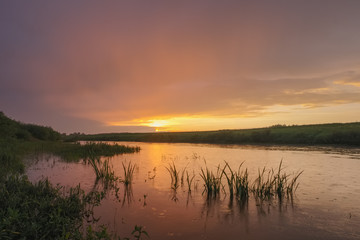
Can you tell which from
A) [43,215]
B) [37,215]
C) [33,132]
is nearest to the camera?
[37,215]

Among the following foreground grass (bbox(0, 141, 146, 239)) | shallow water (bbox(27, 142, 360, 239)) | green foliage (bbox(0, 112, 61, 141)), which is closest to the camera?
foreground grass (bbox(0, 141, 146, 239))

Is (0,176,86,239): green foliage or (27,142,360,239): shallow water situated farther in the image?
(27,142,360,239): shallow water

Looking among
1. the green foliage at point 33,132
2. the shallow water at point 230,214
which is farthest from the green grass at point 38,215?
the green foliage at point 33,132

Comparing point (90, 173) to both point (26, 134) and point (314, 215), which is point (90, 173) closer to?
point (314, 215)

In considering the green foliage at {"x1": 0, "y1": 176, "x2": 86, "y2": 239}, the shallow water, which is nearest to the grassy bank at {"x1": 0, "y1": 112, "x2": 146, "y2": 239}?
the green foliage at {"x1": 0, "y1": 176, "x2": 86, "y2": 239}

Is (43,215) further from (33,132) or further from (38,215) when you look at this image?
(33,132)

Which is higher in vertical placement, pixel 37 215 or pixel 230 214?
pixel 37 215

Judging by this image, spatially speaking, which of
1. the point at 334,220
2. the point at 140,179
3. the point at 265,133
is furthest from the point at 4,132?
the point at 265,133

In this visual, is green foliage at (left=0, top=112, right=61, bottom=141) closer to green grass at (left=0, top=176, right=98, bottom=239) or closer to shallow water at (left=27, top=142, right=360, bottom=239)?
shallow water at (left=27, top=142, right=360, bottom=239)

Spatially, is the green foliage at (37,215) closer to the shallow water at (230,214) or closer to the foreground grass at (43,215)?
the foreground grass at (43,215)

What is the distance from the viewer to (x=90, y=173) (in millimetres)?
16609

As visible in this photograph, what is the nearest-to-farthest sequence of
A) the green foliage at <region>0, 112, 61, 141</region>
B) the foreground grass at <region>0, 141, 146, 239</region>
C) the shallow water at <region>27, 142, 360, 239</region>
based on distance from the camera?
the foreground grass at <region>0, 141, 146, 239</region>
the shallow water at <region>27, 142, 360, 239</region>
the green foliage at <region>0, 112, 61, 141</region>

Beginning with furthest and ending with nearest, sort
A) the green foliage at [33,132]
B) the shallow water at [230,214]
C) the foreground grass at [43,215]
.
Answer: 1. the green foliage at [33,132]
2. the shallow water at [230,214]
3. the foreground grass at [43,215]

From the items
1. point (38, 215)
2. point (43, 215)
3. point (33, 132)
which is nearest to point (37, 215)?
point (38, 215)
